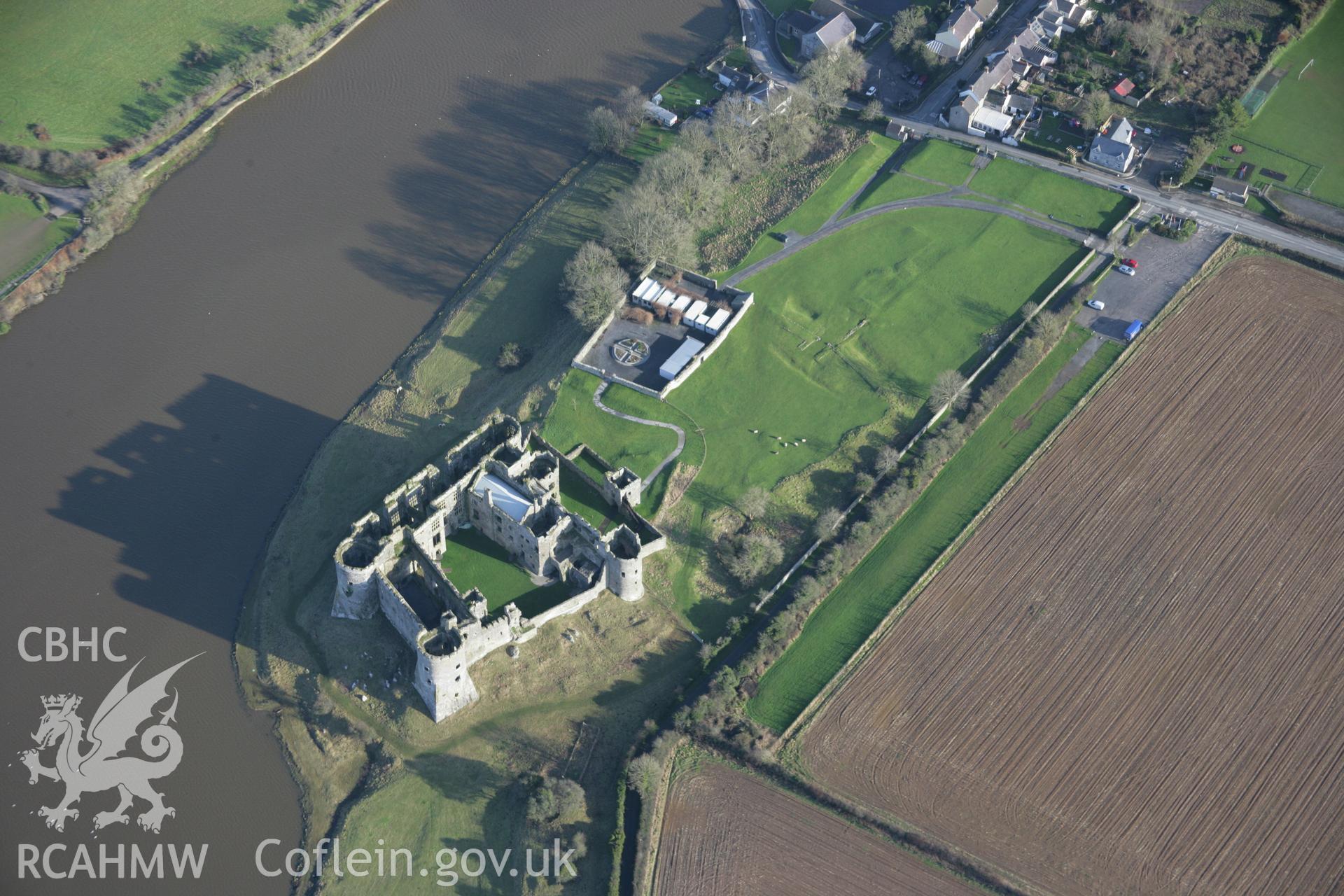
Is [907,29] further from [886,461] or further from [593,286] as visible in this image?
[886,461]

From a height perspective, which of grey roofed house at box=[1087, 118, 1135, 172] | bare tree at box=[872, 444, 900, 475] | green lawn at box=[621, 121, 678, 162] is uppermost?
grey roofed house at box=[1087, 118, 1135, 172]

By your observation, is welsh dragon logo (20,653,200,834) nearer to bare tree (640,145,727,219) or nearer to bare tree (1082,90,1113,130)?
bare tree (640,145,727,219)

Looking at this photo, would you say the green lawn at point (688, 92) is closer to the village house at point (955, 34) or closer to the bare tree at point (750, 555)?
the village house at point (955, 34)

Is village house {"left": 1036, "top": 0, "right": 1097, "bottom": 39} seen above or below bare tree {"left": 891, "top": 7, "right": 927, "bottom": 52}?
above

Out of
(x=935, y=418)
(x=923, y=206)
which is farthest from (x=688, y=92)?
(x=935, y=418)

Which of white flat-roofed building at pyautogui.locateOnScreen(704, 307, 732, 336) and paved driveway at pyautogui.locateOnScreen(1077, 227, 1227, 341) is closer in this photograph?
white flat-roofed building at pyautogui.locateOnScreen(704, 307, 732, 336)

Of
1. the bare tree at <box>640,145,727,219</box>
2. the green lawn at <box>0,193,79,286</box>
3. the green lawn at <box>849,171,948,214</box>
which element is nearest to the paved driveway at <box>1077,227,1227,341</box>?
the green lawn at <box>849,171,948,214</box>

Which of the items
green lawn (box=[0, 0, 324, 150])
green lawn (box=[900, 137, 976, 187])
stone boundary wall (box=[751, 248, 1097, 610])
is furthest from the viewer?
green lawn (box=[0, 0, 324, 150])

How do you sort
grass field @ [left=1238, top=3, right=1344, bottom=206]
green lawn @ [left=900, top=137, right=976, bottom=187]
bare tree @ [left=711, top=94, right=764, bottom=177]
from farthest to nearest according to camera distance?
grass field @ [left=1238, top=3, right=1344, bottom=206] → green lawn @ [left=900, top=137, right=976, bottom=187] → bare tree @ [left=711, top=94, right=764, bottom=177]
